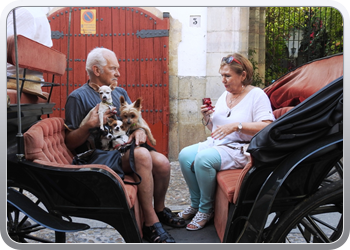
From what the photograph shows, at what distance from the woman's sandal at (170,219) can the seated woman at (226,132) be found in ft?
0.25

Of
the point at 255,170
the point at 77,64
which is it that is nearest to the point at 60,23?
the point at 77,64

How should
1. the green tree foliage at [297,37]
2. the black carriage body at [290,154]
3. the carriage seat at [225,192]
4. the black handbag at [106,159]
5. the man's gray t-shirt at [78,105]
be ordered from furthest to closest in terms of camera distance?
the man's gray t-shirt at [78,105], the black handbag at [106,159], the green tree foliage at [297,37], the carriage seat at [225,192], the black carriage body at [290,154]

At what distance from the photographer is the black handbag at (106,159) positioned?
6.63 ft

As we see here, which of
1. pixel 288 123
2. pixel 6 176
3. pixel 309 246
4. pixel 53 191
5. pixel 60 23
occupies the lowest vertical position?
pixel 309 246

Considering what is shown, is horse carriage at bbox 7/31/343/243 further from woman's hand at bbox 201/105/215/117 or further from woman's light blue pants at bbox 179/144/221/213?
woman's hand at bbox 201/105/215/117

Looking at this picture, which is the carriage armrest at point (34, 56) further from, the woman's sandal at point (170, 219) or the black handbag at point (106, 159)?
the woman's sandal at point (170, 219)

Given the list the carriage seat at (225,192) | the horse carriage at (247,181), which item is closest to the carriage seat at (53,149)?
the horse carriage at (247,181)

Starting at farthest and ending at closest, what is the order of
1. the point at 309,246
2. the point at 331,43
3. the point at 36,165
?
the point at 331,43
the point at 36,165
the point at 309,246

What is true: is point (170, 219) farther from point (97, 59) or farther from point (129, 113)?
point (97, 59)

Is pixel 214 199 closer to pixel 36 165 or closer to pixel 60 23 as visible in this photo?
pixel 36 165

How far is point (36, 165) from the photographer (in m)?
1.76

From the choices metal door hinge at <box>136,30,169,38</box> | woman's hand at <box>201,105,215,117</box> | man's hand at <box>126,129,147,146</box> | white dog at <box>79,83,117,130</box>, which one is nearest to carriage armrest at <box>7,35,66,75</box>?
white dog at <box>79,83,117,130</box>

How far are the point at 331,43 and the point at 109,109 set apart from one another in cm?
153

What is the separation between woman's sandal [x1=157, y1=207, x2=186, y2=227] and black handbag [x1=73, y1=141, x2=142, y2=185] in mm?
369
